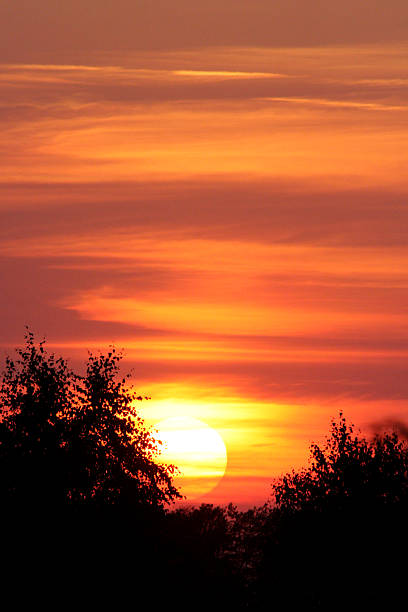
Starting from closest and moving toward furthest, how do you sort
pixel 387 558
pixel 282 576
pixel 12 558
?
pixel 12 558 < pixel 387 558 < pixel 282 576

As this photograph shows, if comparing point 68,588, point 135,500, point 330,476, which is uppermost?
point 330,476

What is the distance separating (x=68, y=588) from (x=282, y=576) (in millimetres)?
31017

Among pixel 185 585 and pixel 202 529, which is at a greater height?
pixel 202 529

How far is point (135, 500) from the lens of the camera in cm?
6912

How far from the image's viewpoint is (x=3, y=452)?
6838cm

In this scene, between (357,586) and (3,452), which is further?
(357,586)

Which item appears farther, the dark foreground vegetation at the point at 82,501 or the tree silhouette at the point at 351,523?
the tree silhouette at the point at 351,523

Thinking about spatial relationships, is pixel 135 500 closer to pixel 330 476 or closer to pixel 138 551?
pixel 138 551

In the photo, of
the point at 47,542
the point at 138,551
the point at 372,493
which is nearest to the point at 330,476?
the point at 372,493

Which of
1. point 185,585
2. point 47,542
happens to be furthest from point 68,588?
point 185,585

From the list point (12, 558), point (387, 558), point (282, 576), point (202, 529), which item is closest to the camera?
point (12, 558)

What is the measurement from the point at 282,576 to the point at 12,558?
33228 mm

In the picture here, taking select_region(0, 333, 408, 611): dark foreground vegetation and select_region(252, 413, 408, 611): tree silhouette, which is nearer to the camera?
select_region(0, 333, 408, 611): dark foreground vegetation

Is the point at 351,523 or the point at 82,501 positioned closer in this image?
the point at 82,501
